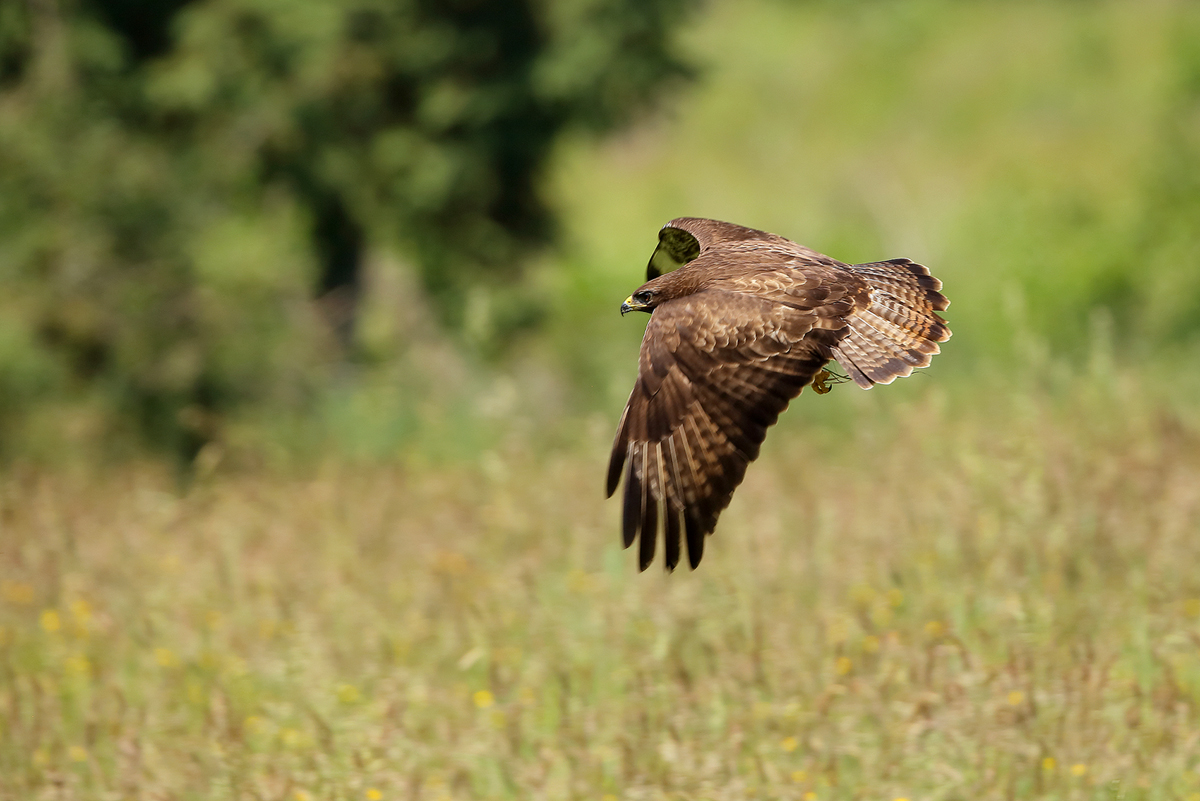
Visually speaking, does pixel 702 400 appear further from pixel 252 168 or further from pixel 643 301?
pixel 252 168

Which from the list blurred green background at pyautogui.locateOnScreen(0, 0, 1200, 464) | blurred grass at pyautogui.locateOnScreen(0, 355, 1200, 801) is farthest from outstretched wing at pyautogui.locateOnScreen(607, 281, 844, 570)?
blurred green background at pyautogui.locateOnScreen(0, 0, 1200, 464)

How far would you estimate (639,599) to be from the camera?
15.3 feet

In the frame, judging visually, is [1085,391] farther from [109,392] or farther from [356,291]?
[356,291]

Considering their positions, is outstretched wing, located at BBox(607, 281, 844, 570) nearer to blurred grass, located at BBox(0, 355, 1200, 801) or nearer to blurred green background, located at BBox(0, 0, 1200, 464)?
blurred grass, located at BBox(0, 355, 1200, 801)

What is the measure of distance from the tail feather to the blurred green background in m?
0.83

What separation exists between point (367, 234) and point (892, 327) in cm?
Result: 679

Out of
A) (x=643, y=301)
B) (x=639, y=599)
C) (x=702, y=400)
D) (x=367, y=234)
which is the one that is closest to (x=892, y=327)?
(x=643, y=301)

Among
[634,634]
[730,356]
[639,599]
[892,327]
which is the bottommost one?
[634,634]

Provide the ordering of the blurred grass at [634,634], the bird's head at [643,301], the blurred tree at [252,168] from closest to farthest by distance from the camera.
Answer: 1. the blurred grass at [634,634]
2. the bird's head at [643,301]
3. the blurred tree at [252,168]

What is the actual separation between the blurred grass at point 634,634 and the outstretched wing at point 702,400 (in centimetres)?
56

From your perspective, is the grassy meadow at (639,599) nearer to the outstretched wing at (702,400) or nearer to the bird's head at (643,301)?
the outstretched wing at (702,400)

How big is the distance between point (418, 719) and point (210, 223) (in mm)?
5330

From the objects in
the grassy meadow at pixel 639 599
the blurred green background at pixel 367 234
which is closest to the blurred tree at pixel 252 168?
the blurred green background at pixel 367 234

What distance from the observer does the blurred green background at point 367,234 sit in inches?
316
